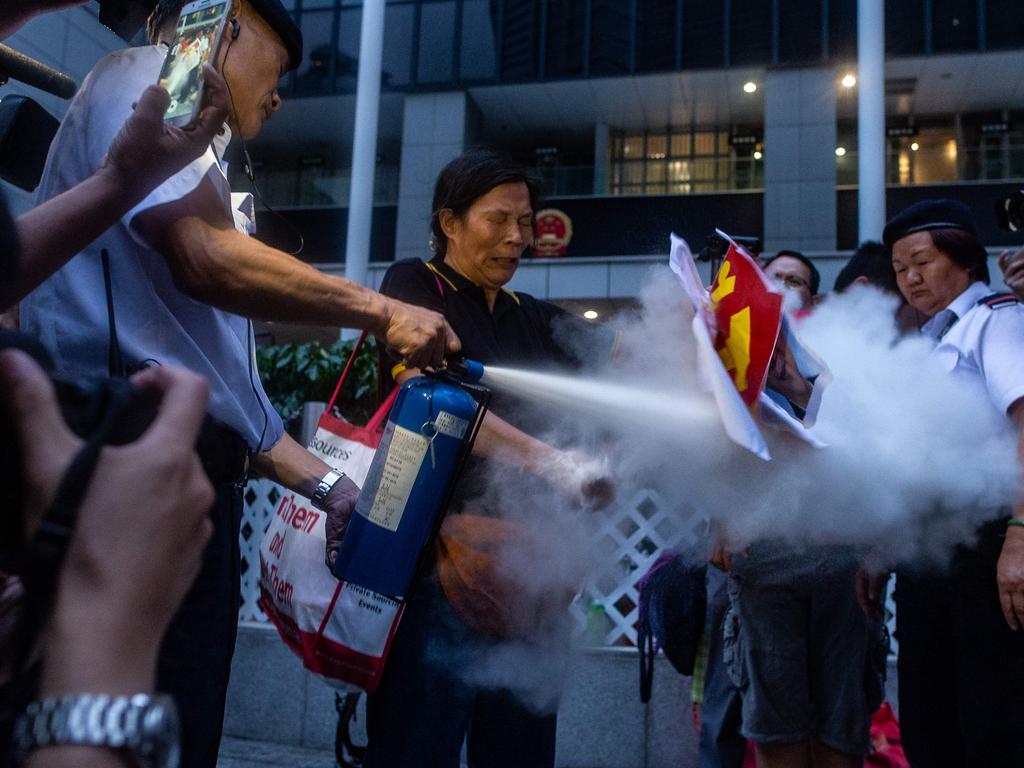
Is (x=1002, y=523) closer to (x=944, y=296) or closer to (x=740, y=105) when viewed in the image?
(x=944, y=296)

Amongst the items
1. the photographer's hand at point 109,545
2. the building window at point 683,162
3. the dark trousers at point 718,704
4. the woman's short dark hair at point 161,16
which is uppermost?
the building window at point 683,162

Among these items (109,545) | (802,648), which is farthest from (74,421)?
(802,648)

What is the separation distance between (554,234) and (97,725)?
587 inches

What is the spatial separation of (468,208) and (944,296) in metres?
1.54

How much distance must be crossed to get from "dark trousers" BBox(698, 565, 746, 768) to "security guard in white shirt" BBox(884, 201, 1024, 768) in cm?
82

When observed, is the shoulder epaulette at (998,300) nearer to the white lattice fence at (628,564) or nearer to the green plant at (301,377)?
the white lattice fence at (628,564)

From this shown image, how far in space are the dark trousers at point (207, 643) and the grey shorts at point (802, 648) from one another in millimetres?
1837

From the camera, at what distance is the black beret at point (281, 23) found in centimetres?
191

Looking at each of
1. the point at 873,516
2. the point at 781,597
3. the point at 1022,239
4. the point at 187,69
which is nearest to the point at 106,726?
the point at 187,69

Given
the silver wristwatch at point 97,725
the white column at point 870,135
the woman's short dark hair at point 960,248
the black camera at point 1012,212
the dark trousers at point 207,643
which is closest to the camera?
the silver wristwatch at point 97,725

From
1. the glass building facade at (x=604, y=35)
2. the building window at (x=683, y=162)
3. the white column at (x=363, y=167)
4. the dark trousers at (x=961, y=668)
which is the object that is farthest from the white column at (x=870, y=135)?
the dark trousers at (x=961, y=668)

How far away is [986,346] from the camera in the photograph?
2598 mm

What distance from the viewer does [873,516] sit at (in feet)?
8.27

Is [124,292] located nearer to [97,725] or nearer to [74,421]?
[74,421]
